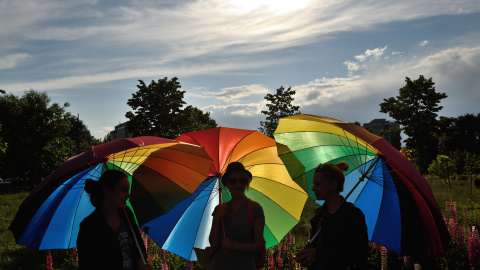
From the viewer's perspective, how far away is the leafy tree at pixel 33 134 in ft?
150

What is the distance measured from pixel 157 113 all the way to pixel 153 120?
0.55 metres

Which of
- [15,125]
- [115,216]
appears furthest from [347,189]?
[15,125]

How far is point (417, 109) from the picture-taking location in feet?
118

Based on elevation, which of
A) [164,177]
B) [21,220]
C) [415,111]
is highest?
[415,111]

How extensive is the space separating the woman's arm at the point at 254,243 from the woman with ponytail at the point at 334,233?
16.6 inches

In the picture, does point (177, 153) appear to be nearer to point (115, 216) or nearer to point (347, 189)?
point (115, 216)

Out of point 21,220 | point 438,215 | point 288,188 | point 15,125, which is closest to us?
point 438,215

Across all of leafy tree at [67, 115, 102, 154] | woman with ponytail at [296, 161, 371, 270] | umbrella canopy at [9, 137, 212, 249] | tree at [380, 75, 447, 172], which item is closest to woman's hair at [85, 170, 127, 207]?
umbrella canopy at [9, 137, 212, 249]

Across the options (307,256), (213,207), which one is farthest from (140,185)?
(307,256)

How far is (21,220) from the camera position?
4.61m

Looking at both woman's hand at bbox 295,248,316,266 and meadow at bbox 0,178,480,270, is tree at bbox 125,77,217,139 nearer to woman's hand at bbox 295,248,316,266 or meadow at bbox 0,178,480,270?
meadow at bbox 0,178,480,270

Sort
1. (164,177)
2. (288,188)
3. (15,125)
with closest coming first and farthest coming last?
(164,177)
(288,188)
(15,125)

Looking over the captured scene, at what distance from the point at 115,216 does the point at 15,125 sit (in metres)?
49.1

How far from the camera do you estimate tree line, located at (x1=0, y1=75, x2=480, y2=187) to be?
29.7 meters
